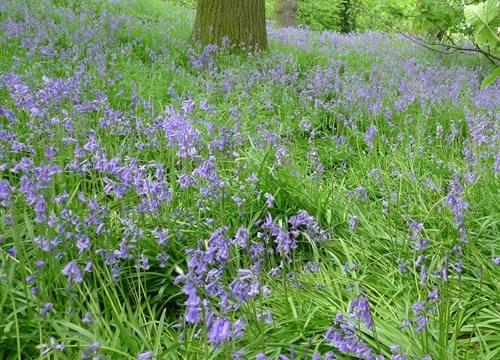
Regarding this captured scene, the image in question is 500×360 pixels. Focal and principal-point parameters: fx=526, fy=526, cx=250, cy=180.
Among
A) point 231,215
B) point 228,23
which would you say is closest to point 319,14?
point 228,23

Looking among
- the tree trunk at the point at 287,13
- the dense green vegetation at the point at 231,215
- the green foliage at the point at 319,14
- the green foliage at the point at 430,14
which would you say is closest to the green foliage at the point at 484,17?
the dense green vegetation at the point at 231,215

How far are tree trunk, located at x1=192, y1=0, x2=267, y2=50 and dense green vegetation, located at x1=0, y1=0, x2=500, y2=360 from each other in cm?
79

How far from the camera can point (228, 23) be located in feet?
25.3

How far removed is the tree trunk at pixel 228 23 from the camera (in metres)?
7.67

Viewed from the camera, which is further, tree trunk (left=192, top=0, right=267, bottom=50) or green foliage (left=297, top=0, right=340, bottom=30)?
green foliage (left=297, top=0, right=340, bottom=30)

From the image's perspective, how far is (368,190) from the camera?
3783 millimetres

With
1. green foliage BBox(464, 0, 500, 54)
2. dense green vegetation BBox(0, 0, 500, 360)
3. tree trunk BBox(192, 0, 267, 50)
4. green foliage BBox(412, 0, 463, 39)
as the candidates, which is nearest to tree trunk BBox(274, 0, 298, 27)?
tree trunk BBox(192, 0, 267, 50)

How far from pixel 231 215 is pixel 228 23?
523 cm

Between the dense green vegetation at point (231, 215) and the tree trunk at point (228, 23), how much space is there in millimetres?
791

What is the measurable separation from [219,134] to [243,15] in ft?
14.0

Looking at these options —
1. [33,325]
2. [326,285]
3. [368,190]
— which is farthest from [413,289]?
[33,325]

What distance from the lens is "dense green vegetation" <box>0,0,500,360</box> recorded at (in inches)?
81.3

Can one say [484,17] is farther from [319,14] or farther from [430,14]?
[319,14]

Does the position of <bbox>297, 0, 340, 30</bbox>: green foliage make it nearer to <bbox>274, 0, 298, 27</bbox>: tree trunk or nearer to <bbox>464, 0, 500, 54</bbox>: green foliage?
<bbox>274, 0, 298, 27</bbox>: tree trunk
